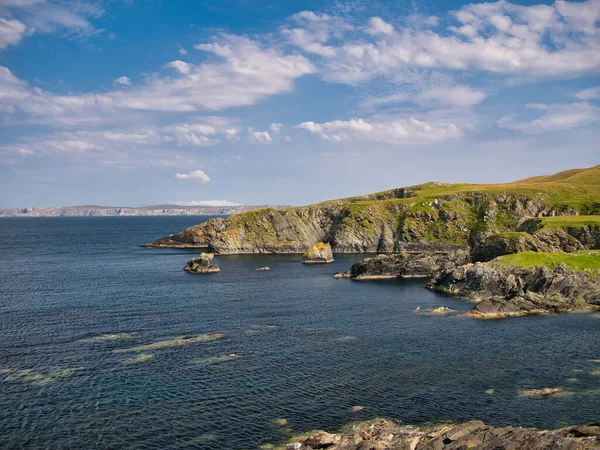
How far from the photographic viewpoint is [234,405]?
50812 mm

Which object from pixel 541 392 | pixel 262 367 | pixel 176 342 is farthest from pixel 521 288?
pixel 176 342

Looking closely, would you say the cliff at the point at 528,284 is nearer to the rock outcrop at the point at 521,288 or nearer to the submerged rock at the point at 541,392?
the rock outcrop at the point at 521,288

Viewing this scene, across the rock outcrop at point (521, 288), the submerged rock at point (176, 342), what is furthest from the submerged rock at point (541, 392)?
the submerged rock at point (176, 342)

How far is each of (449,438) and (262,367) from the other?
2958 centimetres

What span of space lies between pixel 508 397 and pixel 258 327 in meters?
44.0

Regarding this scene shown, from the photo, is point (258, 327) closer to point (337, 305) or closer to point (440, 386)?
point (337, 305)

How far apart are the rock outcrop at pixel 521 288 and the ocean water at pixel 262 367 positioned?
5.36 m

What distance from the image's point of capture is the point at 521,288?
337ft

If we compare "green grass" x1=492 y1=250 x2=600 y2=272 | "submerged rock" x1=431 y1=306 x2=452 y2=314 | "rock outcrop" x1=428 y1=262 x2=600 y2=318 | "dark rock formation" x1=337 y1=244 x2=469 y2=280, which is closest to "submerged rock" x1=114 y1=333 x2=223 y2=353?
"submerged rock" x1=431 y1=306 x2=452 y2=314

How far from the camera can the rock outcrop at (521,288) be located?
93375mm

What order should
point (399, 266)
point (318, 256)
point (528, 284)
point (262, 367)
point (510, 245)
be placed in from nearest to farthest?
point (262, 367), point (528, 284), point (510, 245), point (399, 266), point (318, 256)

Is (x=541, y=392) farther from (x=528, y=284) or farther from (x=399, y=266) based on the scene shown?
(x=399, y=266)

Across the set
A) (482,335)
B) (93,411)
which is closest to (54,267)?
(93,411)

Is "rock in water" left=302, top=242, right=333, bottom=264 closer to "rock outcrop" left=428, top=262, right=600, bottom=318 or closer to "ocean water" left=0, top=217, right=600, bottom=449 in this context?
"rock outcrop" left=428, top=262, right=600, bottom=318
